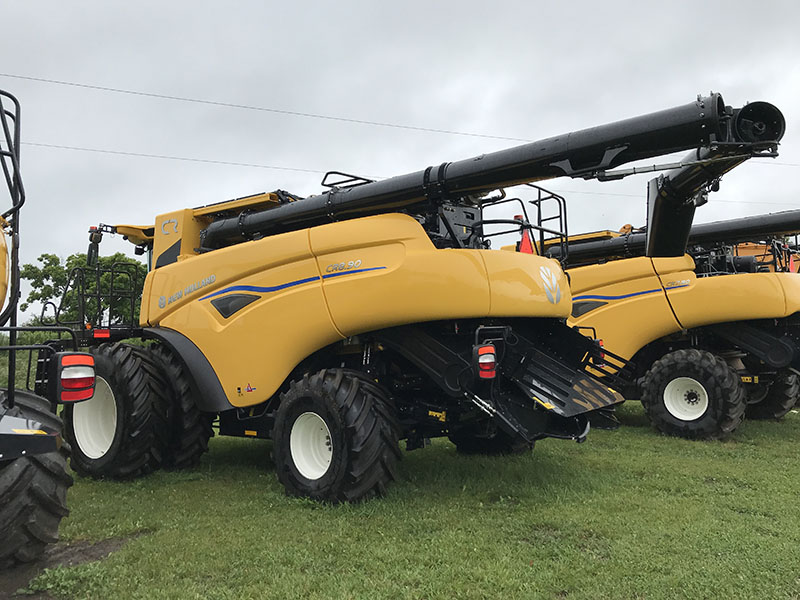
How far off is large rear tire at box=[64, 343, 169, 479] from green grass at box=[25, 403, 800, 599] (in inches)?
8.1

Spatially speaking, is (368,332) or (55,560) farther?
(368,332)

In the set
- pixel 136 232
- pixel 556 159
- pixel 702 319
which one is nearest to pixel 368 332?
pixel 556 159

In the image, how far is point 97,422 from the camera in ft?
20.0

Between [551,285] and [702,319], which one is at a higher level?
[551,285]

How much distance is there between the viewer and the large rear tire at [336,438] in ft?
15.0

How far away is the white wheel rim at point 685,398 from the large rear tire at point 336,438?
4.88 metres

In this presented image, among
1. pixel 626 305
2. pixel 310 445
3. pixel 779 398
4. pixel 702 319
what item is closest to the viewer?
pixel 310 445

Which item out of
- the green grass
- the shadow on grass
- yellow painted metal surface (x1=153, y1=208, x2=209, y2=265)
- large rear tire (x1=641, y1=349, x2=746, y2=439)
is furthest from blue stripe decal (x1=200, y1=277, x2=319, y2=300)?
large rear tire (x1=641, y1=349, x2=746, y2=439)

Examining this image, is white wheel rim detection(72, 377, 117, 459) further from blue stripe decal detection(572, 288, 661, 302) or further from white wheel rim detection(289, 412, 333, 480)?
blue stripe decal detection(572, 288, 661, 302)

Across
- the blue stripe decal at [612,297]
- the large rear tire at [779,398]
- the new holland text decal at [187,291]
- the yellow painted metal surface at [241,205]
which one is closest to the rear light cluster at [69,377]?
the new holland text decal at [187,291]

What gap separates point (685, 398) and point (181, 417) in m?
6.17

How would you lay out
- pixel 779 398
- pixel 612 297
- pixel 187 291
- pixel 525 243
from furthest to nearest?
pixel 779 398 < pixel 612 297 < pixel 187 291 < pixel 525 243

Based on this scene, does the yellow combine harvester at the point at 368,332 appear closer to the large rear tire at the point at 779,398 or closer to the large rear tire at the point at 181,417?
the large rear tire at the point at 181,417

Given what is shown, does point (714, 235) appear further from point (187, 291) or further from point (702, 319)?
point (187, 291)
